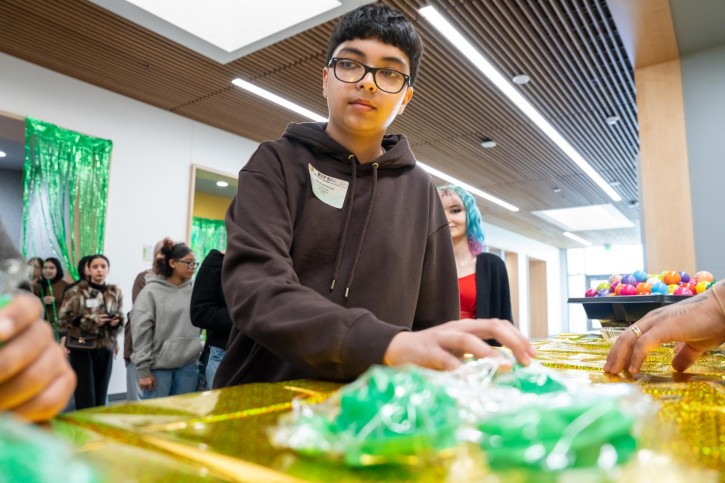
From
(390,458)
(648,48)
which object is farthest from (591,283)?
(390,458)

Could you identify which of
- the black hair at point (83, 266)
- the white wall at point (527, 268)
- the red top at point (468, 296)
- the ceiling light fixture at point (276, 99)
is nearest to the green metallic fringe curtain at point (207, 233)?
the ceiling light fixture at point (276, 99)

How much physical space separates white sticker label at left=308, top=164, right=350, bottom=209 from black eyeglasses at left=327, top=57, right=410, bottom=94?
8.3 inches

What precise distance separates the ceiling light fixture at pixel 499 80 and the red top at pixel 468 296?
2060mm

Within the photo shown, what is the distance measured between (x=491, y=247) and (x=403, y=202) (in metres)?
12.0

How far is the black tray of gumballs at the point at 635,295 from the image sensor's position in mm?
2133

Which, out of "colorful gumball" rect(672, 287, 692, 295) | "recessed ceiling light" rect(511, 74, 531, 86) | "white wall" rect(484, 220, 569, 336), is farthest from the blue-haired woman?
"white wall" rect(484, 220, 569, 336)

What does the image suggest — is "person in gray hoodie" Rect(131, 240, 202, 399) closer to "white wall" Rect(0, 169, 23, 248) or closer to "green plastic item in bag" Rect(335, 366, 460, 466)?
"green plastic item in bag" Rect(335, 366, 460, 466)

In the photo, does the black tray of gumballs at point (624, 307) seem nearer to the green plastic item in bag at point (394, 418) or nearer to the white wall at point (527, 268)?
the green plastic item in bag at point (394, 418)

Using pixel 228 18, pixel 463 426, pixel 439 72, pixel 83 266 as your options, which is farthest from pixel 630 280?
pixel 83 266

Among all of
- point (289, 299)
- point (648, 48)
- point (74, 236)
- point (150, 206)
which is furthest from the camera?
point (150, 206)

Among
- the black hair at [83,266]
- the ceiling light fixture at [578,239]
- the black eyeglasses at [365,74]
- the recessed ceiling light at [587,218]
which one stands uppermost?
the recessed ceiling light at [587,218]

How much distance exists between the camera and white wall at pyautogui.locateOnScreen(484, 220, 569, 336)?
42.9 feet

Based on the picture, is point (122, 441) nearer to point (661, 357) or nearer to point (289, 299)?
point (289, 299)

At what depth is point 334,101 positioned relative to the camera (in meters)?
1.13
